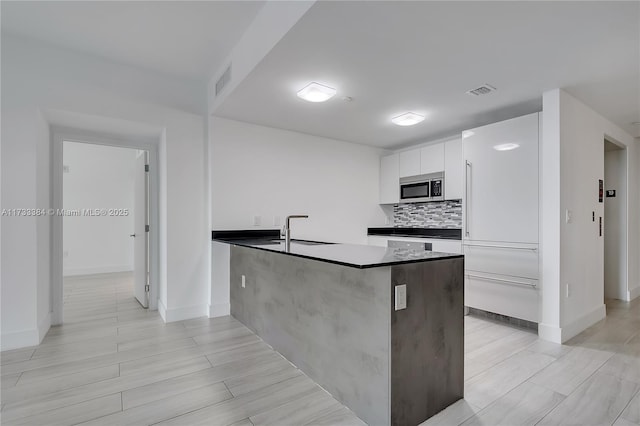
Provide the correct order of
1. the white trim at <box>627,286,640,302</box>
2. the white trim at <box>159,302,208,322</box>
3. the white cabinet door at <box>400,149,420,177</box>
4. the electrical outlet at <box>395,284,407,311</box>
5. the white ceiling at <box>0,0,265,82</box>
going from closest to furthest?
the electrical outlet at <box>395,284,407,311</box>, the white ceiling at <box>0,0,265,82</box>, the white trim at <box>159,302,208,322</box>, the white trim at <box>627,286,640,302</box>, the white cabinet door at <box>400,149,420,177</box>

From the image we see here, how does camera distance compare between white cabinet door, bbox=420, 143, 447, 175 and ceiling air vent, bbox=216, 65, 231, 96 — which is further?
white cabinet door, bbox=420, 143, 447, 175

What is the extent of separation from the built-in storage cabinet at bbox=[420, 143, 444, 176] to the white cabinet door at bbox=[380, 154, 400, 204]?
0.44m

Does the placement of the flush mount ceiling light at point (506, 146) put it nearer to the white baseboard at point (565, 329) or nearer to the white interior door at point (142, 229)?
the white baseboard at point (565, 329)

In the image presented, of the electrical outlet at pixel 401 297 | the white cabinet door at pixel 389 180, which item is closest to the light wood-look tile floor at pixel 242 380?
the electrical outlet at pixel 401 297

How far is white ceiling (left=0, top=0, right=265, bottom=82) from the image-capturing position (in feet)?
7.44

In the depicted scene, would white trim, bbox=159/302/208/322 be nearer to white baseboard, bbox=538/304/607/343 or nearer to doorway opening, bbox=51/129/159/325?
doorway opening, bbox=51/129/159/325

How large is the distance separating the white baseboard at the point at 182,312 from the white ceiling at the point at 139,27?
2.55m

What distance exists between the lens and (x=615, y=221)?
14.3 ft

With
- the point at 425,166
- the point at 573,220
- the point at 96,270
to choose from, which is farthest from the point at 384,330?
the point at 96,270

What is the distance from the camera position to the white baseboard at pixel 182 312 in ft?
11.1

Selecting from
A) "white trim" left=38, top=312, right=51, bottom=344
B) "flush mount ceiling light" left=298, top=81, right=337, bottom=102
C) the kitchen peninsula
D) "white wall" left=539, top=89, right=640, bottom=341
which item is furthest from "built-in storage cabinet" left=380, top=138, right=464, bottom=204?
"white trim" left=38, top=312, right=51, bottom=344

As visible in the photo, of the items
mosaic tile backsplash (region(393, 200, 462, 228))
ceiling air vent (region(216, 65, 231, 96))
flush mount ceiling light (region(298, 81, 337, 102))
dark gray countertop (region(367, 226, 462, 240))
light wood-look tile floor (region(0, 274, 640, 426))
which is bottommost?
light wood-look tile floor (region(0, 274, 640, 426))

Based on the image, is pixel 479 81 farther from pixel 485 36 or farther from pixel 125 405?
pixel 125 405

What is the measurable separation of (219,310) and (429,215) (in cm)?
319
